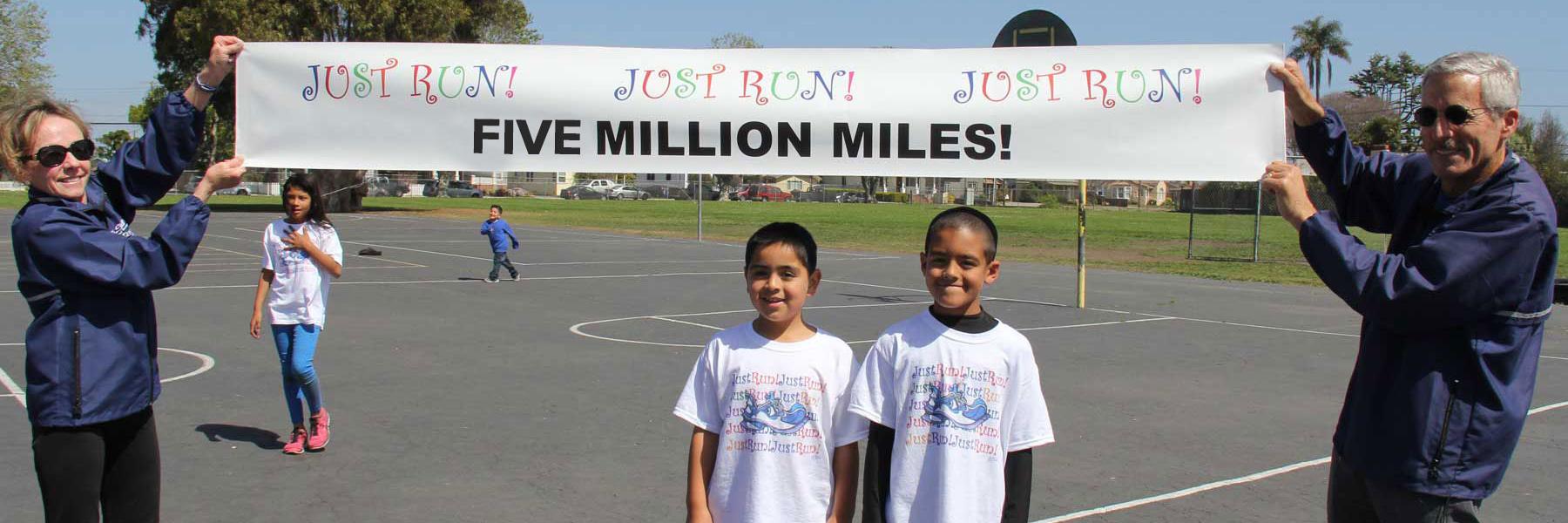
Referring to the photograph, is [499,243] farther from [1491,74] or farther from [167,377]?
[1491,74]

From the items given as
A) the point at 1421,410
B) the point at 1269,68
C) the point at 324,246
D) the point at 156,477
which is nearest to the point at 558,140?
the point at 156,477

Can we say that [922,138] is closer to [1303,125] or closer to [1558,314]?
[1303,125]

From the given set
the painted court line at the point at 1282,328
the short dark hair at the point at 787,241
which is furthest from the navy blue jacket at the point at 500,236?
the short dark hair at the point at 787,241

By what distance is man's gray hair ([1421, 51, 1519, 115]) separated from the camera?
9.90 ft

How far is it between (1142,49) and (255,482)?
5.07m

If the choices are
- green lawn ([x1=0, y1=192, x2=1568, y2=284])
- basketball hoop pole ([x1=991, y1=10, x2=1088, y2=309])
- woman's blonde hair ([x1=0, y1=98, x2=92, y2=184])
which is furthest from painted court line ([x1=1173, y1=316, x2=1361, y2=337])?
woman's blonde hair ([x1=0, y1=98, x2=92, y2=184])

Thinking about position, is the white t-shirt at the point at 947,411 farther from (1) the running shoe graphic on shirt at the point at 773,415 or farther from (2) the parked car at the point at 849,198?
(2) the parked car at the point at 849,198

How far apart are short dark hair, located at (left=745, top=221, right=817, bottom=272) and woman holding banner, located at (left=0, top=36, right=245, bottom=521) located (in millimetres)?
1568

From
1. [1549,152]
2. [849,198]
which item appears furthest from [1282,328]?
[849,198]

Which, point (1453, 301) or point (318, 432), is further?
point (318, 432)

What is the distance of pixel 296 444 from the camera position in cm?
751

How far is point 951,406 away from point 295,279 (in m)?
5.38

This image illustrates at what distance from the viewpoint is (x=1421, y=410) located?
9.85ft

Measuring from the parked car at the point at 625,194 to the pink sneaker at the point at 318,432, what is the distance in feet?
275
